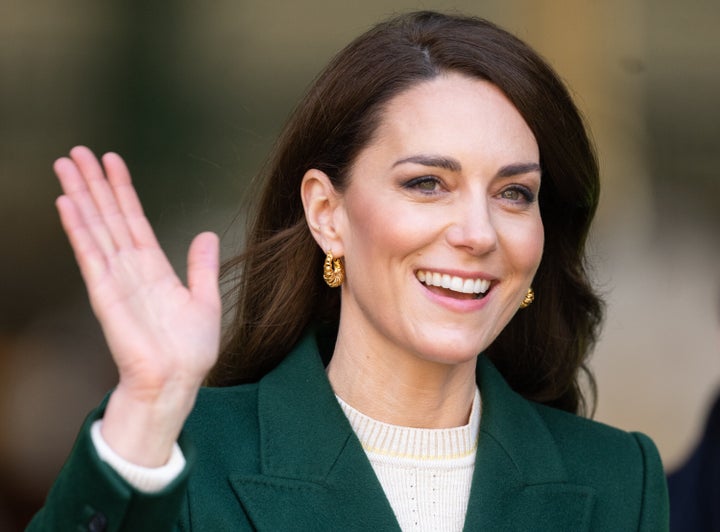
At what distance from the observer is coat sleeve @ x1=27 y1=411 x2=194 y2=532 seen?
2.19 metres

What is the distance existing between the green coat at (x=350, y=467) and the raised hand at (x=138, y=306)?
0.94 feet

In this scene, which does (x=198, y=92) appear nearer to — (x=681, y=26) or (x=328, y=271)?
(x=681, y=26)

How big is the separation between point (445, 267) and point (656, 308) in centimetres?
282

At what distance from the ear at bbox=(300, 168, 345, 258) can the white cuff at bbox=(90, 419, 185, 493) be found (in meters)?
0.86

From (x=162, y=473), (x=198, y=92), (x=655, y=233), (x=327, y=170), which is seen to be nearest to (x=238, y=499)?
(x=162, y=473)

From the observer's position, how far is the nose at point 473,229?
2723 mm

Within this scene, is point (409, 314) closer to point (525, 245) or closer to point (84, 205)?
point (525, 245)

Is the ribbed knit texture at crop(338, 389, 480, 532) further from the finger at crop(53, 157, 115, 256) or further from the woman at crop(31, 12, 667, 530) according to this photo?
the finger at crop(53, 157, 115, 256)

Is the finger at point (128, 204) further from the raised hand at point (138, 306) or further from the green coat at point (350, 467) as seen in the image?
the green coat at point (350, 467)

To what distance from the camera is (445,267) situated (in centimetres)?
275

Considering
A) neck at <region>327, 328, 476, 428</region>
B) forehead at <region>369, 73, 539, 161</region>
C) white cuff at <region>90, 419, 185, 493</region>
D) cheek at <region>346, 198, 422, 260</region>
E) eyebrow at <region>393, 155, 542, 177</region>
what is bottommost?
neck at <region>327, 328, 476, 428</region>

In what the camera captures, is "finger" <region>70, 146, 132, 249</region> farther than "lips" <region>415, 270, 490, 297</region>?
No

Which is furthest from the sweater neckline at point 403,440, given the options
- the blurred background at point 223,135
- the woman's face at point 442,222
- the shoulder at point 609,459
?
the blurred background at point 223,135

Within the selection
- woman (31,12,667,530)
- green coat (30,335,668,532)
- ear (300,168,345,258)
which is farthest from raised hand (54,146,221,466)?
ear (300,168,345,258)
